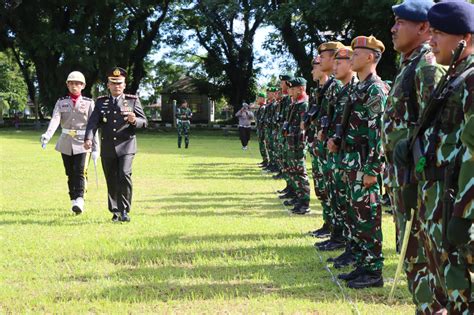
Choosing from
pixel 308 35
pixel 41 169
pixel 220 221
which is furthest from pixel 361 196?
pixel 308 35

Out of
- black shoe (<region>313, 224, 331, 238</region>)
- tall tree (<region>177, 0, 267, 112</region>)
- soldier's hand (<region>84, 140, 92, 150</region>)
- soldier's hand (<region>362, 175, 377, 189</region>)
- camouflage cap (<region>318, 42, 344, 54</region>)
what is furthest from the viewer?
tall tree (<region>177, 0, 267, 112</region>)

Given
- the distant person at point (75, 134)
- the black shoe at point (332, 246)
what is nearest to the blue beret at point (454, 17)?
the black shoe at point (332, 246)

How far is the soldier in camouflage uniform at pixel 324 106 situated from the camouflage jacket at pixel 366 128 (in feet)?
3.08

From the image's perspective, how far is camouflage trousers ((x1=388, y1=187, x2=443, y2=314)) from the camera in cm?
359

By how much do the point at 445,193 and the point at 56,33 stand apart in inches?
1554

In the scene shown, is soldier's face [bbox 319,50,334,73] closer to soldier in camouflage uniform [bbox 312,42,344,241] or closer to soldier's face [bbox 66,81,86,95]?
soldier in camouflage uniform [bbox 312,42,344,241]

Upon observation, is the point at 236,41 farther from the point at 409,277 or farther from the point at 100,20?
the point at 409,277

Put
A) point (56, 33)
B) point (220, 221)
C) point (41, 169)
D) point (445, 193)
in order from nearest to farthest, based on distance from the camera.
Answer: point (445, 193)
point (220, 221)
point (41, 169)
point (56, 33)

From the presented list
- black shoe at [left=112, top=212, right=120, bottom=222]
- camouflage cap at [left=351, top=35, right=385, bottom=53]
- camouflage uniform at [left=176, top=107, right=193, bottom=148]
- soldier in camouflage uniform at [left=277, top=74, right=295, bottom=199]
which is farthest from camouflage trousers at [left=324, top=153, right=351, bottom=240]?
camouflage uniform at [left=176, top=107, right=193, bottom=148]

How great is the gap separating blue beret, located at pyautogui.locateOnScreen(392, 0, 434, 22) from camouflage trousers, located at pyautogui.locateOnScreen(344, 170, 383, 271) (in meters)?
1.76

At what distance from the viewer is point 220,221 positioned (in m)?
8.84

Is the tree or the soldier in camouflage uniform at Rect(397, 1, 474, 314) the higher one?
the tree

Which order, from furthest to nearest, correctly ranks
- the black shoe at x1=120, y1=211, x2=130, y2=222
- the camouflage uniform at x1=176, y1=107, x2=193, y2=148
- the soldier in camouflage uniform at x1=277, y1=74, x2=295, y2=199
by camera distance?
the camouflage uniform at x1=176, y1=107, x2=193, y2=148 → the soldier in camouflage uniform at x1=277, y1=74, x2=295, y2=199 → the black shoe at x1=120, y1=211, x2=130, y2=222

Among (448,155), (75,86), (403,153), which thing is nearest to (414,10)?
(403,153)
